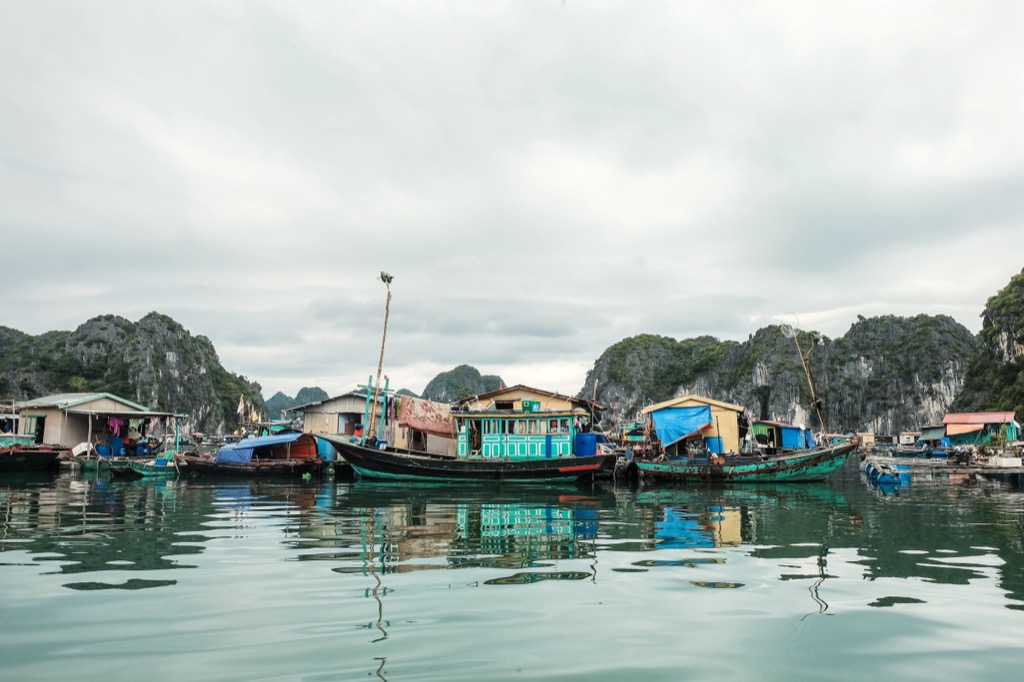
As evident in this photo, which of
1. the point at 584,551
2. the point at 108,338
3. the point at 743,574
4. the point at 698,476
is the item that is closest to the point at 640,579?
the point at 743,574

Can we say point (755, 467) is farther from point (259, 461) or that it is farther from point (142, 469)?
point (142, 469)

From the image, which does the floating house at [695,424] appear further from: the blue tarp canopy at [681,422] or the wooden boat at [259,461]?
the wooden boat at [259,461]

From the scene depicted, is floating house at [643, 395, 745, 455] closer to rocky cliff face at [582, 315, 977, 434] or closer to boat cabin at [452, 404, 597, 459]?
boat cabin at [452, 404, 597, 459]

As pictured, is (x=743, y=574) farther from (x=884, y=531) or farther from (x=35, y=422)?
(x=35, y=422)

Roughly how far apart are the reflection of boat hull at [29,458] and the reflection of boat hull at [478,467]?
55.4ft

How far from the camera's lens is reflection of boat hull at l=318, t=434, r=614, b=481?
1048 inches

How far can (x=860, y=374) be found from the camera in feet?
418

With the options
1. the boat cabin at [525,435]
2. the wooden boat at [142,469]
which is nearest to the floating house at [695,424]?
the boat cabin at [525,435]

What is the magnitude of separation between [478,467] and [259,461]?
37.0 feet

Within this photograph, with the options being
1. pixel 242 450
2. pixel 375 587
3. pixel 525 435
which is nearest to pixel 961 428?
pixel 525 435

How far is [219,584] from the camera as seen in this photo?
725 cm

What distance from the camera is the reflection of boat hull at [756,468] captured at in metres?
26.8

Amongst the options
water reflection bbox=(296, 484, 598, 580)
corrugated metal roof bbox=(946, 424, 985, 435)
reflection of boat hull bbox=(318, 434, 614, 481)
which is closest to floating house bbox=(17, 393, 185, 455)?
reflection of boat hull bbox=(318, 434, 614, 481)

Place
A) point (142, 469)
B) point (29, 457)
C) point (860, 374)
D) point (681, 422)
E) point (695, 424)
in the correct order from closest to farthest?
point (142, 469)
point (695, 424)
point (681, 422)
point (29, 457)
point (860, 374)
